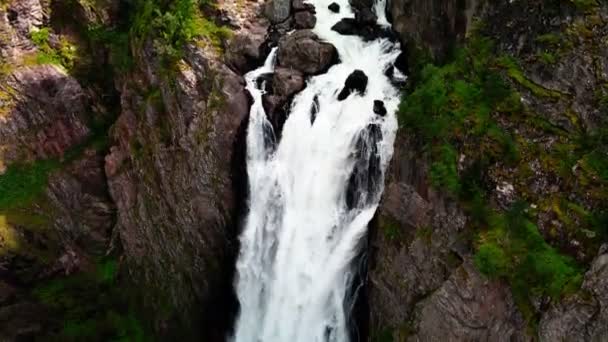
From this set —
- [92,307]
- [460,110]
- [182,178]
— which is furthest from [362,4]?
[92,307]

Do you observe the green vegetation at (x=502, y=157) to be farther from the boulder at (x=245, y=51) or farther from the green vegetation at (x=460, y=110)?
the boulder at (x=245, y=51)

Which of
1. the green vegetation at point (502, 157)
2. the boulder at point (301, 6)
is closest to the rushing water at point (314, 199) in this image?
the green vegetation at point (502, 157)

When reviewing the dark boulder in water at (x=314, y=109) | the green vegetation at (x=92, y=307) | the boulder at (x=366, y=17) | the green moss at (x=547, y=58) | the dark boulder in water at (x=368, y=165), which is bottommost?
the green vegetation at (x=92, y=307)

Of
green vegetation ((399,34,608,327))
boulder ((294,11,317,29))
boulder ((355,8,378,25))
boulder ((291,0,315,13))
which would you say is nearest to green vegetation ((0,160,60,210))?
boulder ((294,11,317,29))

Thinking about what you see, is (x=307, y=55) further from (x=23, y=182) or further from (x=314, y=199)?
(x=23, y=182)

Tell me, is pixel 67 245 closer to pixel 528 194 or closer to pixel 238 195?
pixel 238 195

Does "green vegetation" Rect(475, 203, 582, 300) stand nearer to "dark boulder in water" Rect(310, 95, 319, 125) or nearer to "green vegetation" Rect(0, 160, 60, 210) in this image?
"dark boulder in water" Rect(310, 95, 319, 125)
